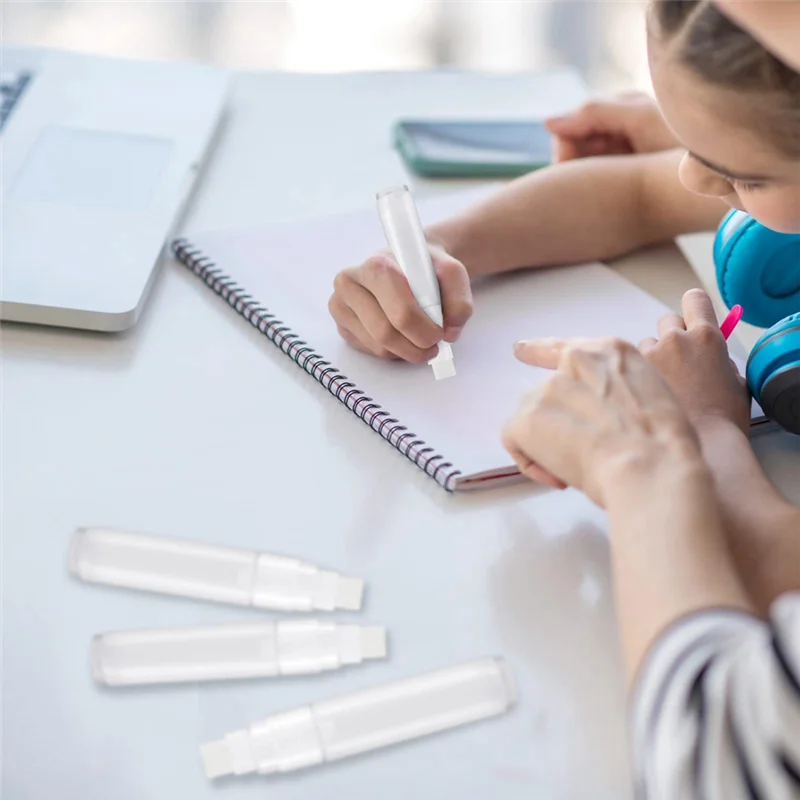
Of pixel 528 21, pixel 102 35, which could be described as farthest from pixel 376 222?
pixel 528 21

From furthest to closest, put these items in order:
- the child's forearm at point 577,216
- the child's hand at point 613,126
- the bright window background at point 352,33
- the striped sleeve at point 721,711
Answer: the bright window background at point 352,33
the child's hand at point 613,126
the child's forearm at point 577,216
the striped sleeve at point 721,711

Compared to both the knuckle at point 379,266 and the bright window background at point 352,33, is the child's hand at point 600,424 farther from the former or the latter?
the bright window background at point 352,33

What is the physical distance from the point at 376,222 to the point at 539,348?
0.72ft

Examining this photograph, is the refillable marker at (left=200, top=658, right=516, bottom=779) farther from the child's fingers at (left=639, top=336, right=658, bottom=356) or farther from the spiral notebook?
the child's fingers at (left=639, top=336, right=658, bottom=356)

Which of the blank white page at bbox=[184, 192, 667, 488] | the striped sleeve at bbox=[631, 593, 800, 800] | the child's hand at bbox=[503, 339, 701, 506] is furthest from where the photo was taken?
the blank white page at bbox=[184, 192, 667, 488]

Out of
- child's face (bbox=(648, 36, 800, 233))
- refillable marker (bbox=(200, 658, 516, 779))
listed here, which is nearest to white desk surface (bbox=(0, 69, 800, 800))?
refillable marker (bbox=(200, 658, 516, 779))

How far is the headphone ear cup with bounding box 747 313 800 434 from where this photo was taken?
58cm

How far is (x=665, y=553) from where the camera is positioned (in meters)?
0.45

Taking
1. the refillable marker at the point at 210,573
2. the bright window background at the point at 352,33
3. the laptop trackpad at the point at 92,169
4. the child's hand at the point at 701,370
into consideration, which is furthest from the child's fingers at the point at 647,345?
the bright window background at the point at 352,33

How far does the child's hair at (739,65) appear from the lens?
0.47 meters

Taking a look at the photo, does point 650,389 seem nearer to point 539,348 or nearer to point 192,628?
point 539,348

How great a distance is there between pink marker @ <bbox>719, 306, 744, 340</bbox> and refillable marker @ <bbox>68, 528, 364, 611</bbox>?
0.28 m

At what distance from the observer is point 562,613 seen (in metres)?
0.50

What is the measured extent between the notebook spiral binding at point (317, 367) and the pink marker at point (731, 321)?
0.20 m
